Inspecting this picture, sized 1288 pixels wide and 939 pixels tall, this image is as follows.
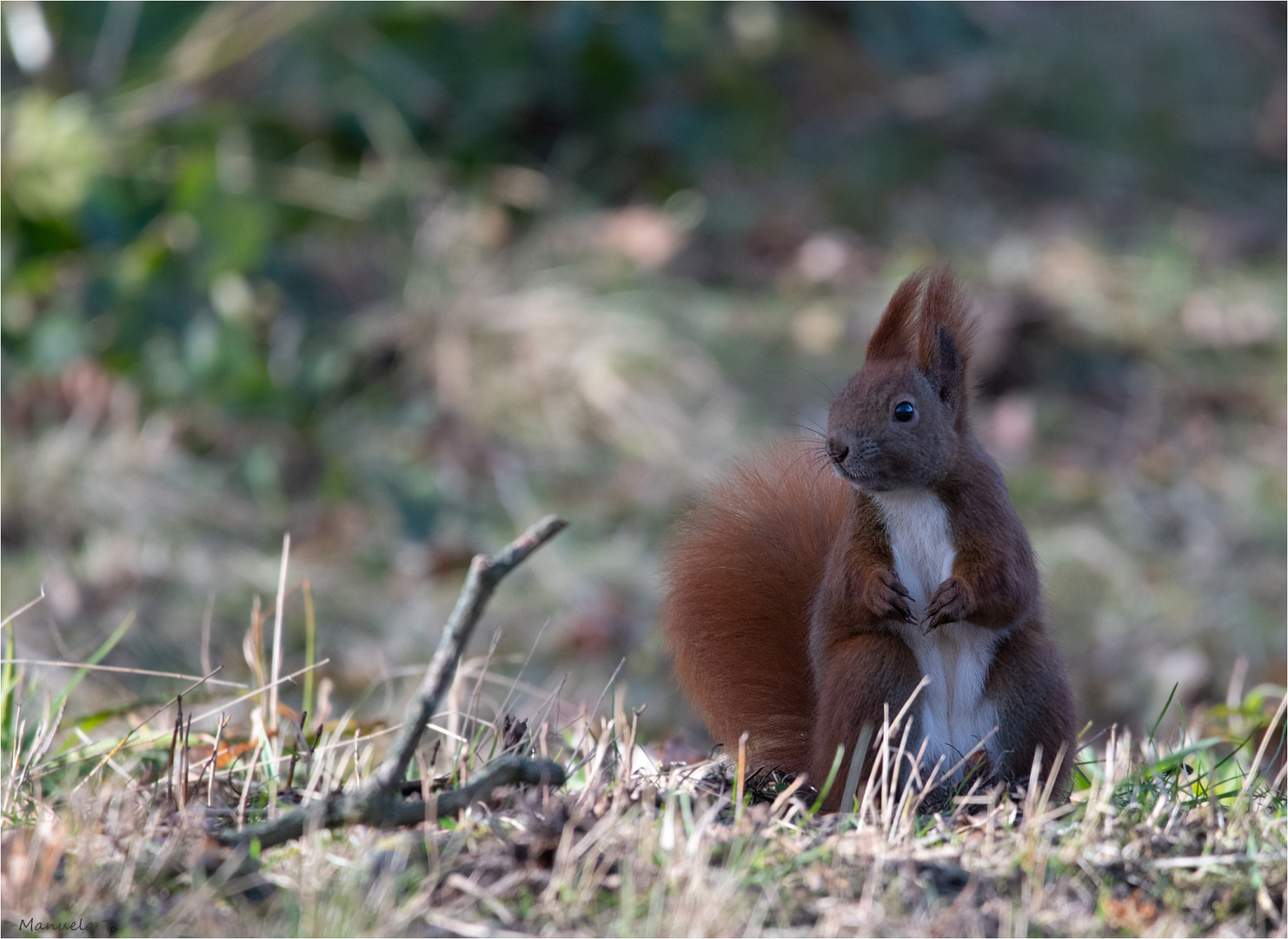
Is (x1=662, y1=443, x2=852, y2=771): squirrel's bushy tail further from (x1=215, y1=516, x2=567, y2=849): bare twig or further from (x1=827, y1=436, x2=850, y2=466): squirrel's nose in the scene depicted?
(x1=215, y1=516, x2=567, y2=849): bare twig

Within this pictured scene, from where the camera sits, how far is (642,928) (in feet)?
3.68

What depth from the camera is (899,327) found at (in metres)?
1.60

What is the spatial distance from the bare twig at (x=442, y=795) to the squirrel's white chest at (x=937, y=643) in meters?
0.50

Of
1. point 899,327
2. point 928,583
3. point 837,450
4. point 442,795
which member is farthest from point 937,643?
point 442,795

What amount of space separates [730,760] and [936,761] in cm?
32

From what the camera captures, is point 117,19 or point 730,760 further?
point 117,19

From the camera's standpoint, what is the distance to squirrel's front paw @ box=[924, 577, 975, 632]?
1.45m

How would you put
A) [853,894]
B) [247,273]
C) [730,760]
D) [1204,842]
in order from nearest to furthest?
1. [853,894]
2. [1204,842]
3. [730,760]
4. [247,273]

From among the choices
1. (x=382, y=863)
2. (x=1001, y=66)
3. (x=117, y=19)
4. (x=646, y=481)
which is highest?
(x=1001, y=66)

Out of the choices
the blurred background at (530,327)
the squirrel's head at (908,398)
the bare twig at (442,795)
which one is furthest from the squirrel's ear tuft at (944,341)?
the blurred background at (530,327)

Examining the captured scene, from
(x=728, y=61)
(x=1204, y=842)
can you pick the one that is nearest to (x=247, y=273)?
(x=728, y=61)

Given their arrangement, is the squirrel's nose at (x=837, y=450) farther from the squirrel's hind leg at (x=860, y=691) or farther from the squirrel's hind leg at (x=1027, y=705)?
the squirrel's hind leg at (x=1027, y=705)

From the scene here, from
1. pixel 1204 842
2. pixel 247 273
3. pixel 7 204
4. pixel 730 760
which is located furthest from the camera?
pixel 247 273

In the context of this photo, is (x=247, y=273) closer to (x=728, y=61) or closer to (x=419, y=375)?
(x=419, y=375)
